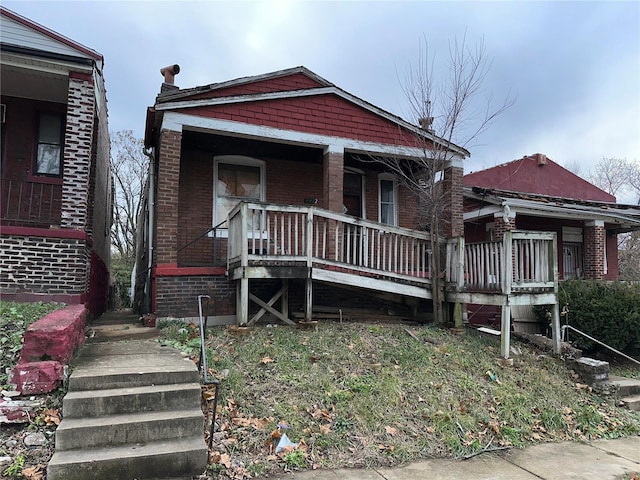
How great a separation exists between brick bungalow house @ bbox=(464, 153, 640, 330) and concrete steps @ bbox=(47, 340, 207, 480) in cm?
878

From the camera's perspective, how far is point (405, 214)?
38.4 ft

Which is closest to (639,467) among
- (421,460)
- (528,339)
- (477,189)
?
(421,460)

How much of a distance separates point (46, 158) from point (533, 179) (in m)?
15.1

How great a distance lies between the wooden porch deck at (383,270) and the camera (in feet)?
23.0

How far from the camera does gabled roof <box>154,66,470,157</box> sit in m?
7.99

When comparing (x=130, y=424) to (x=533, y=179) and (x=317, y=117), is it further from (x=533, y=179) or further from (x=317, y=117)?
(x=533, y=179)

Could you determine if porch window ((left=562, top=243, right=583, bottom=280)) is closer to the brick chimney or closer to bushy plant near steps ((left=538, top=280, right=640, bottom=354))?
bushy plant near steps ((left=538, top=280, right=640, bottom=354))

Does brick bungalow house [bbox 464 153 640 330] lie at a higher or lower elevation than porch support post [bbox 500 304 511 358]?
higher

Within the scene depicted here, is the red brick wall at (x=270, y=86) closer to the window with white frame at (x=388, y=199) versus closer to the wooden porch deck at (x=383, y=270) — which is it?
the wooden porch deck at (x=383, y=270)

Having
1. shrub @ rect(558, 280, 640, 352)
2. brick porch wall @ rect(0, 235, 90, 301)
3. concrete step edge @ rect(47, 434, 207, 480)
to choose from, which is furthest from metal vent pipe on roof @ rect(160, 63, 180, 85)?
shrub @ rect(558, 280, 640, 352)

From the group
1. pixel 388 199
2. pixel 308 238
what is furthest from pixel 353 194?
pixel 308 238

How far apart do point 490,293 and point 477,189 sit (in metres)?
6.03

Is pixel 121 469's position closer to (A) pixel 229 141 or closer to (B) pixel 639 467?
(B) pixel 639 467

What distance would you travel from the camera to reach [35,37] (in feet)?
26.8
